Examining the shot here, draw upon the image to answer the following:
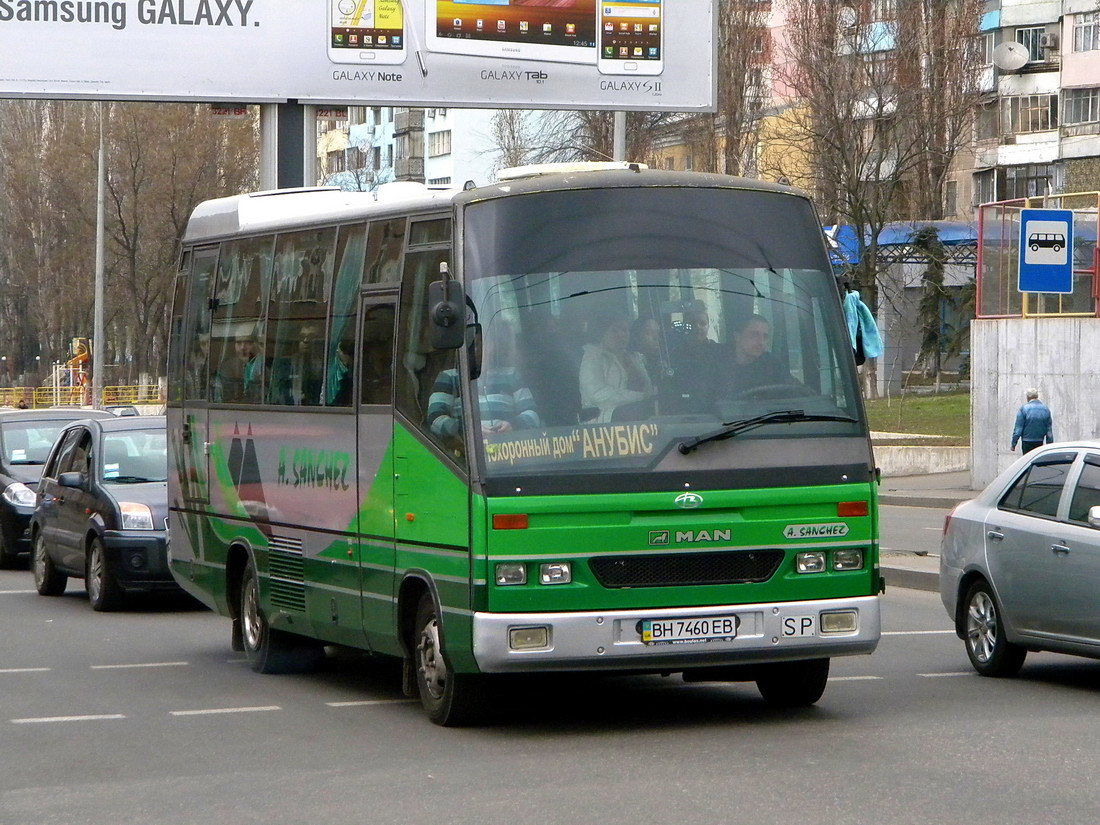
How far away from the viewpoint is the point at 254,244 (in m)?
12.7

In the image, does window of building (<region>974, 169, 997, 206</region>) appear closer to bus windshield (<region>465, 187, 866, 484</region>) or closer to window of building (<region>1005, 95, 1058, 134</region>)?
window of building (<region>1005, 95, 1058, 134</region>)

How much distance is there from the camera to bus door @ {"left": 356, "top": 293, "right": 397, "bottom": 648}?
1039cm

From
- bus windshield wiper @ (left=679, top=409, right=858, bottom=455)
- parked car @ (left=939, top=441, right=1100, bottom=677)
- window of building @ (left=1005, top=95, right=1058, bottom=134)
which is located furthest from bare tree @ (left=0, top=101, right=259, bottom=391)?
bus windshield wiper @ (left=679, top=409, right=858, bottom=455)

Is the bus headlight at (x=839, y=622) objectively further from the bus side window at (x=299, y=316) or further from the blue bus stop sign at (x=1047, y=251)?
the blue bus stop sign at (x=1047, y=251)

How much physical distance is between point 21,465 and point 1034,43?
5667cm

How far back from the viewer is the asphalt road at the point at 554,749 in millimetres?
7652

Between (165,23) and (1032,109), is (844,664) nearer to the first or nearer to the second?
(165,23)

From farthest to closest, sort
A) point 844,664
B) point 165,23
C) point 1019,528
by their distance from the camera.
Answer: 1. point 165,23
2. point 844,664
3. point 1019,528

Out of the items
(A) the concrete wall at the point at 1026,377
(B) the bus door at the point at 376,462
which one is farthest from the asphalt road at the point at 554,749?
(A) the concrete wall at the point at 1026,377

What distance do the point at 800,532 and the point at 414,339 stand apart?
2209 millimetres

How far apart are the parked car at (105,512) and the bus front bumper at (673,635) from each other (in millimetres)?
7514

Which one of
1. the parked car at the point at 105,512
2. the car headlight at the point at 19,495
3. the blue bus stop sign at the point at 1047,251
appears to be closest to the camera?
the parked car at the point at 105,512

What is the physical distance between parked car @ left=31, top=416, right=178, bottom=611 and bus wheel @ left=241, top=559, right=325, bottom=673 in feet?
11.2

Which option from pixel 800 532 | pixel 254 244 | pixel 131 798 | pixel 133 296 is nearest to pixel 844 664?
pixel 800 532
